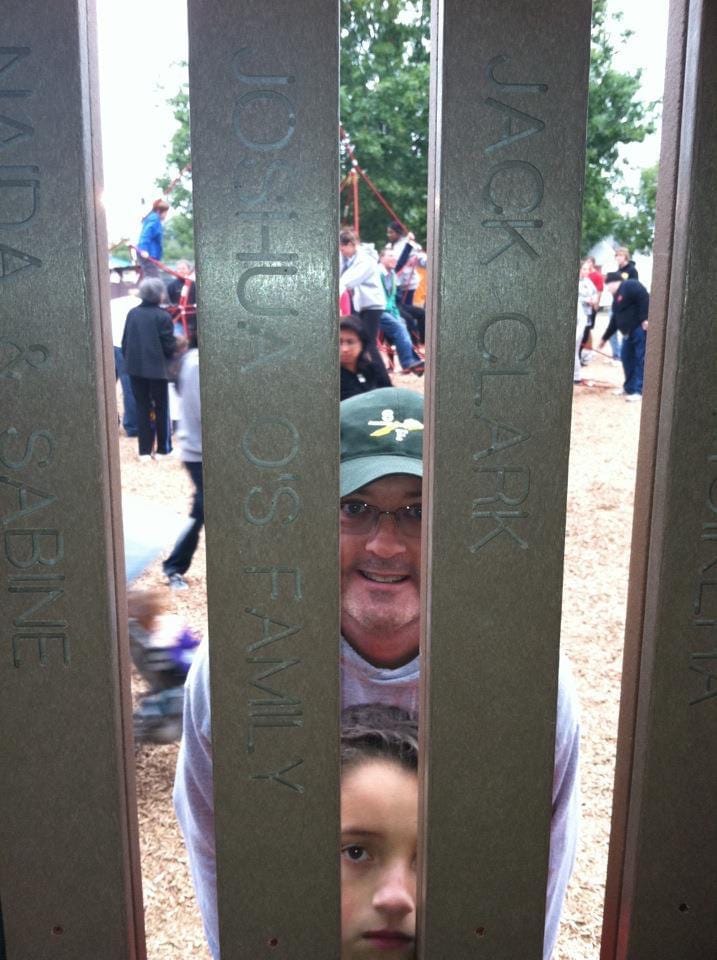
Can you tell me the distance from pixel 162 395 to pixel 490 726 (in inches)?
233

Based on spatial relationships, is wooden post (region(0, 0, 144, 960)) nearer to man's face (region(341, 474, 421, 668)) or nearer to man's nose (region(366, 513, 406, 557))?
man's face (region(341, 474, 421, 668))

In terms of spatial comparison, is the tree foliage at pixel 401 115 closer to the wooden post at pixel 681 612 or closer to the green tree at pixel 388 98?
the green tree at pixel 388 98

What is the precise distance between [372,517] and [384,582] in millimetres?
122

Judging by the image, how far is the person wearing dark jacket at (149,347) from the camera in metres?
5.76

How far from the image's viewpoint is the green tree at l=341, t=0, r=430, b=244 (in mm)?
10211

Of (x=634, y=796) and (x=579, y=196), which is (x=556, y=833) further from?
(x=579, y=196)

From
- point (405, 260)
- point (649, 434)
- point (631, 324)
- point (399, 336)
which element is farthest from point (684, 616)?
point (405, 260)

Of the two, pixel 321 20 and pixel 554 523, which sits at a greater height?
pixel 321 20

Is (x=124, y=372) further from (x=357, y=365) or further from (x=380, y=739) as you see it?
(x=380, y=739)

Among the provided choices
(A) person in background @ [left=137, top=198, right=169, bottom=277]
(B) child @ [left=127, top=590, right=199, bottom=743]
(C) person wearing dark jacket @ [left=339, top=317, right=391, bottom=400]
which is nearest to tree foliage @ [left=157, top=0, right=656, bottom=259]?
(A) person in background @ [left=137, top=198, right=169, bottom=277]

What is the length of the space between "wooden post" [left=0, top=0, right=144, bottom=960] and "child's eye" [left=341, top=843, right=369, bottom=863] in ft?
1.70

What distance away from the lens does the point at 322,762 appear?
38.5 inches

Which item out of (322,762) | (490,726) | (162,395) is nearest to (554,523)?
(490,726)

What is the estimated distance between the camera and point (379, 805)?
1.49 metres
